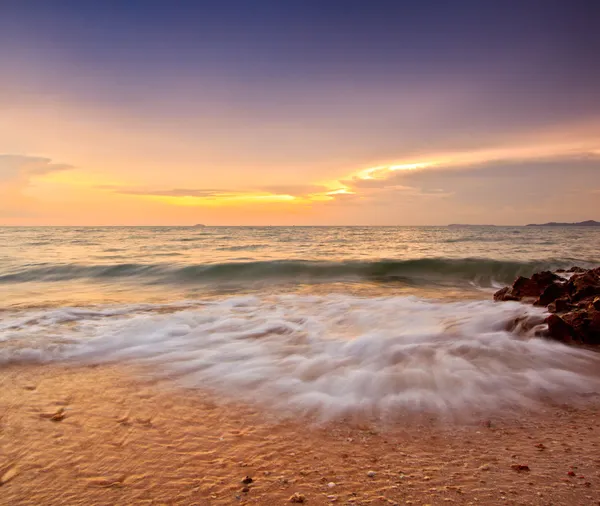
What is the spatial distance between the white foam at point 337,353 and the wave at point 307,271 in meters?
6.97

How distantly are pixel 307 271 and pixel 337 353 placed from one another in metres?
11.4

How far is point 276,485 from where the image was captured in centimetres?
243

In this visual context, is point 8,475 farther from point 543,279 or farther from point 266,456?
point 543,279

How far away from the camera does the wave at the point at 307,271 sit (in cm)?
1472

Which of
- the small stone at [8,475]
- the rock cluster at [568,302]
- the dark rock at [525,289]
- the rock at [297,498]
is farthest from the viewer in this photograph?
the dark rock at [525,289]

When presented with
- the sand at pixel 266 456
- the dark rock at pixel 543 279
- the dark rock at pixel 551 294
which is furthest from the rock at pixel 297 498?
the dark rock at pixel 543 279

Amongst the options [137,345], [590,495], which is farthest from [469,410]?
[137,345]

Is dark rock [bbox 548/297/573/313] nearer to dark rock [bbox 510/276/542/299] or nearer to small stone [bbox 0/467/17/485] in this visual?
dark rock [bbox 510/276/542/299]

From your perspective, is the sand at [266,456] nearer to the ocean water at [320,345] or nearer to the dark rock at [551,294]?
the ocean water at [320,345]

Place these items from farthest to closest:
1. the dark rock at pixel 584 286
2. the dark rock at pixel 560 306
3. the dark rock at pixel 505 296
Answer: the dark rock at pixel 505 296
the dark rock at pixel 584 286
the dark rock at pixel 560 306

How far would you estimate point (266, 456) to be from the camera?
2.78 meters

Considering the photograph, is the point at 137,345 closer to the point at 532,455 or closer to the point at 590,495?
the point at 532,455

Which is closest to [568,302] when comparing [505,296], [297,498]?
[505,296]

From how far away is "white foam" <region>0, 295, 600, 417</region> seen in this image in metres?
3.84
